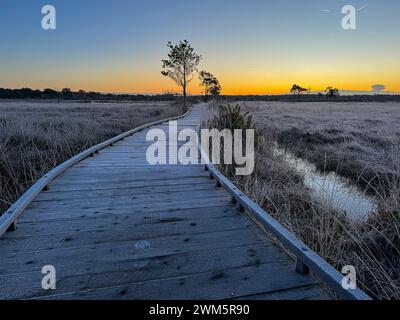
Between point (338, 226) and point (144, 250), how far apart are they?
111 inches

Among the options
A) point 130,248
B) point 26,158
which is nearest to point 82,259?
point 130,248

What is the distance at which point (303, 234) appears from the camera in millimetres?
3334

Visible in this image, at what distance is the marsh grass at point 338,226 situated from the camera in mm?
2516

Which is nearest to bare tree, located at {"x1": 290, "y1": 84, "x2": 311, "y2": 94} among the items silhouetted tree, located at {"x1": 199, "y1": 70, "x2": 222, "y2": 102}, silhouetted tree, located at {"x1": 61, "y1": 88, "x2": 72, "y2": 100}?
silhouetted tree, located at {"x1": 199, "y1": 70, "x2": 222, "y2": 102}

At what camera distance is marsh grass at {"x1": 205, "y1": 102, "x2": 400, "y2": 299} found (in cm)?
252

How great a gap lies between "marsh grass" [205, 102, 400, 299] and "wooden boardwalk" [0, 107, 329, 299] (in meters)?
0.79

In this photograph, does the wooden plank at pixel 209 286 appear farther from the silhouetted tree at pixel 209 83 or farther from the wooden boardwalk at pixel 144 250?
the silhouetted tree at pixel 209 83

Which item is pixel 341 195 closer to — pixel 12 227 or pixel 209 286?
pixel 209 286

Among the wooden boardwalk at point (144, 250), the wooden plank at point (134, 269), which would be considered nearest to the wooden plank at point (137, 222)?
the wooden boardwalk at point (144, 250)

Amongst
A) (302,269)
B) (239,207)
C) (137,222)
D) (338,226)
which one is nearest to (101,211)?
(137,222)

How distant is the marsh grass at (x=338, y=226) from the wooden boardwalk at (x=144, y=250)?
79 centimetres

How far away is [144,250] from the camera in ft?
7.48

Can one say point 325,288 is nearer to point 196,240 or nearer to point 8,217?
point 196,240

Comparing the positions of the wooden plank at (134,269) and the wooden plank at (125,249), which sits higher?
the wooden plank at (125,249)
